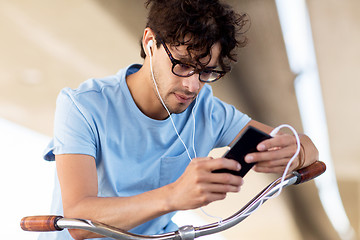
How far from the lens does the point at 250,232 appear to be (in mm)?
2920

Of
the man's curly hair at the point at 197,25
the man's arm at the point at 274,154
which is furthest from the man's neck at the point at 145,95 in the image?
the man's arm at the point at 274,154

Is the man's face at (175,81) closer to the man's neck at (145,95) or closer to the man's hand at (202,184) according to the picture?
the man's neck at (145,95)

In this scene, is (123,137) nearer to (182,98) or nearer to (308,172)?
(182,98)

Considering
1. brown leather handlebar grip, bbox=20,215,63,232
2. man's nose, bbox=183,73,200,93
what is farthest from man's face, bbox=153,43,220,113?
brown leather handlebar grip, bbox=20,215,63,232

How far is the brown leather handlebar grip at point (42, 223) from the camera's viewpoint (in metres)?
1.00

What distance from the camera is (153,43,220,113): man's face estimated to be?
1.27 meters

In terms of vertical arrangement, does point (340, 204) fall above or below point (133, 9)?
below

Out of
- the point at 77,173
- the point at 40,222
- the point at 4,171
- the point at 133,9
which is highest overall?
the point at 133,9

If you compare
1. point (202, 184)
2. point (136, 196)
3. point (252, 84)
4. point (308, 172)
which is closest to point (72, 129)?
point (136, 196)

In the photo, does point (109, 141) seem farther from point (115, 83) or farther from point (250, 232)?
point (250, 232)

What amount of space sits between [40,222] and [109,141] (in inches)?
15.0

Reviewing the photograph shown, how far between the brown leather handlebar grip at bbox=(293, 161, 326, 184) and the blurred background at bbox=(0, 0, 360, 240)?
48.3 inches

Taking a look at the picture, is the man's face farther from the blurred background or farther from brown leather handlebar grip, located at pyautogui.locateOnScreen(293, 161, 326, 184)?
the blurred background

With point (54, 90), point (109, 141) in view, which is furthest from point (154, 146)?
point (54, 90)
